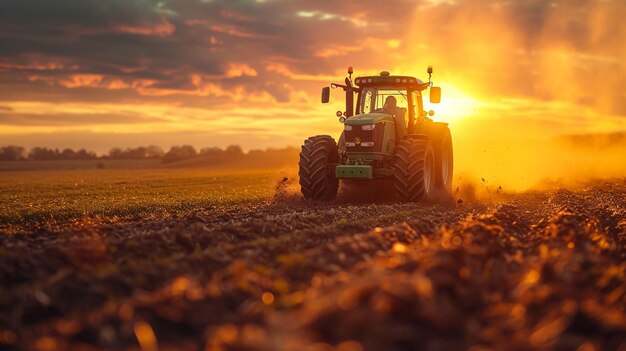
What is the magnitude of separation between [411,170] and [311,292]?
36.3 ft

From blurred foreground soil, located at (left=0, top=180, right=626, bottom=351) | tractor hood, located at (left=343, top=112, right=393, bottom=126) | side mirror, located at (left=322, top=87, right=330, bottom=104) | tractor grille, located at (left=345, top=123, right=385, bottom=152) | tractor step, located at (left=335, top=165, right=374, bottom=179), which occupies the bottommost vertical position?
blurred foreground soil, located at (left=0, top=180, right=626, bottom=351)

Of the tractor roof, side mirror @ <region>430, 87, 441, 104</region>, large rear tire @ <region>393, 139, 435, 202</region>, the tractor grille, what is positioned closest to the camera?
large rear tire @ <region>393, 139, 435, 202</region>

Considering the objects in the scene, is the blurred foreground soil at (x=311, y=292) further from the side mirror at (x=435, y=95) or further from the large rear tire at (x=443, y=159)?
the large rear tire at (x=443, y=159)

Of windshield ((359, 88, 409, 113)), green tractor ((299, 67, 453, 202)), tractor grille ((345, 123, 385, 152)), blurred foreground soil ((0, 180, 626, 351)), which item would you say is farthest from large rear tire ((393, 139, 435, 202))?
blurred foreground soil ((0, 180, 626, 351))

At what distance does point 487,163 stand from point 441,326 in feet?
72.8

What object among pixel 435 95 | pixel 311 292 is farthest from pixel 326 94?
pixel 311 292

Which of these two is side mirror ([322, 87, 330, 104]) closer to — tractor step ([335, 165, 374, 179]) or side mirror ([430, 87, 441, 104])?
tractor step ([335, 165, 374, 179])

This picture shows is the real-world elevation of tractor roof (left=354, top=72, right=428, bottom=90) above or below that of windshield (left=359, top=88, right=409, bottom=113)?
above

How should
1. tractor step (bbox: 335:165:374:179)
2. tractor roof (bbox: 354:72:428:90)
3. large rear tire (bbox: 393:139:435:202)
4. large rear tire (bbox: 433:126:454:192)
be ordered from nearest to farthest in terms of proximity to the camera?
tractor step (bbox: 335:165:374:179) → large rear tire (bbox: 393:139:435:202) → tractor roof (bbox: 354:72:428:90) → large rear tire (bbox: 433:126:454:192)

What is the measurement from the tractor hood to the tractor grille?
137mm

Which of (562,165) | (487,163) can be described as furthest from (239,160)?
(487,163)

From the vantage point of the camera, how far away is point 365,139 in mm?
17250

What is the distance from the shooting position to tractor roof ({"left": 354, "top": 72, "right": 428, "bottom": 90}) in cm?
1789

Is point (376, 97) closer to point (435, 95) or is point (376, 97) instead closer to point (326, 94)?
point (435, 95)
